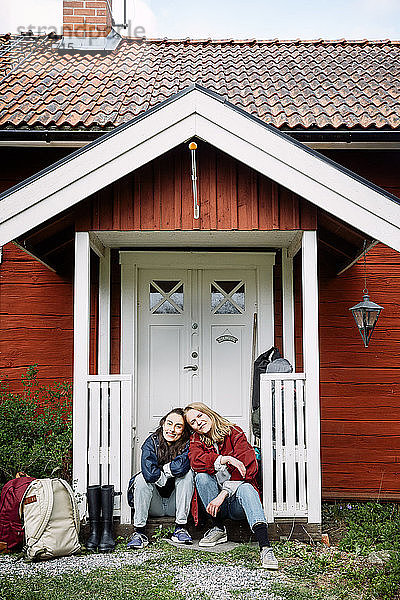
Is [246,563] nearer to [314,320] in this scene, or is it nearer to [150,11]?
[314,320]

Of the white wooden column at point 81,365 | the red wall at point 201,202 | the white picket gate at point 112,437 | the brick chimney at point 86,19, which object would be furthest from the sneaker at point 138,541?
the brick chimney at point 86,19

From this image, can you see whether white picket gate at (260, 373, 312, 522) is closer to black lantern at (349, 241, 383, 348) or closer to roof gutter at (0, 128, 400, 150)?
black lantern at (349, 241, 383, 348)

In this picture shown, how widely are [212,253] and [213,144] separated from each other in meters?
2.01

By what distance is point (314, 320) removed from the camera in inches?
231

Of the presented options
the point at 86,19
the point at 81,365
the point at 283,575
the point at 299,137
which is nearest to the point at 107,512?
the point at 81,365

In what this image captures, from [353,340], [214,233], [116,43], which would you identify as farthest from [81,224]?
[116,43]

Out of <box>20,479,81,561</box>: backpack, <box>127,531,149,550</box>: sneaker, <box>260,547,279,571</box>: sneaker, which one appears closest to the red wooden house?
<box>127,531,149,550</box>: sneaker

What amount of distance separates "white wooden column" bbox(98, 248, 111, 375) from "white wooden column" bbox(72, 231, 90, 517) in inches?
52.3

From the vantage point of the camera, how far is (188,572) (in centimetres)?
489

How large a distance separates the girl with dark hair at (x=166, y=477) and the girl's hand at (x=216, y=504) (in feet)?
0.82

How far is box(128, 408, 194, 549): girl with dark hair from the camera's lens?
557 cm

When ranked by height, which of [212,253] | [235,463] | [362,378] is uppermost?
[212,253]

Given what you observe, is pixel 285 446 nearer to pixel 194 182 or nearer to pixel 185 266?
pixel 194 182

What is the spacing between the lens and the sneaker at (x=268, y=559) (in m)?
4.96
